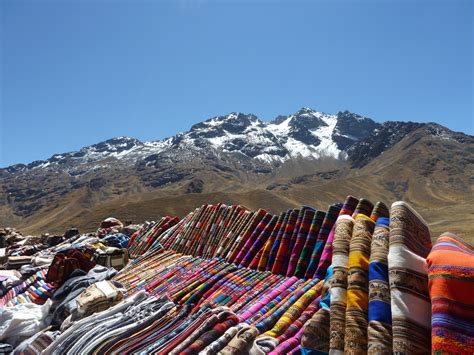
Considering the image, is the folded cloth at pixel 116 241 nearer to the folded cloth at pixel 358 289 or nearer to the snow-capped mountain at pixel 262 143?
the folded cloth at pixel 358 289

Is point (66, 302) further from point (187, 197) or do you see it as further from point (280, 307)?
point (187, 197)

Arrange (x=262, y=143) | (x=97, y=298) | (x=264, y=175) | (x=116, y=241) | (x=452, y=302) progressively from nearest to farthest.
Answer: (x=452, y=302)
(x=97, y=298)
(x=116, y=241)
(x=264, y=175)
(x=262, y=143)

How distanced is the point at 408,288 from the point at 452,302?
7.7 inches

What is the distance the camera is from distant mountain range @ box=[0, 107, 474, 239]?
60062mm

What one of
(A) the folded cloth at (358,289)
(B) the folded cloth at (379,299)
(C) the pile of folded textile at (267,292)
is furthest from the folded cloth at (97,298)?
(B) the folded cloth at (379,299)

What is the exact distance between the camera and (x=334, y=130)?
188 m

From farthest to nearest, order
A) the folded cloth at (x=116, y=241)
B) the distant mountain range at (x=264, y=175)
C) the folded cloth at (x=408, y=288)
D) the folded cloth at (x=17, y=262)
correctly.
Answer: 1. the distant mountain range at (x=264, y=175)
2. the folded cloth at (x=116, y=241)
3. the folded cloth at (x=17, y=262)
4. the folded cloth at (x=408, y=288)

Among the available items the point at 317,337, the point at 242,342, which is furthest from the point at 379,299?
the point at 242,342

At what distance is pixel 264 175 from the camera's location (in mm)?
127250

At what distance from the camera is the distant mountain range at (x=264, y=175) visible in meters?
60.1

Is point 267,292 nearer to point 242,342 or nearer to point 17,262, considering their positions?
point 242,342

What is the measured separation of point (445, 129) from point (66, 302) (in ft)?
388

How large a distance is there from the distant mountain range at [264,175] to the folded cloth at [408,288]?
40.6m

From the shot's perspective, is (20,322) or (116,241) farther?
(116,241)
